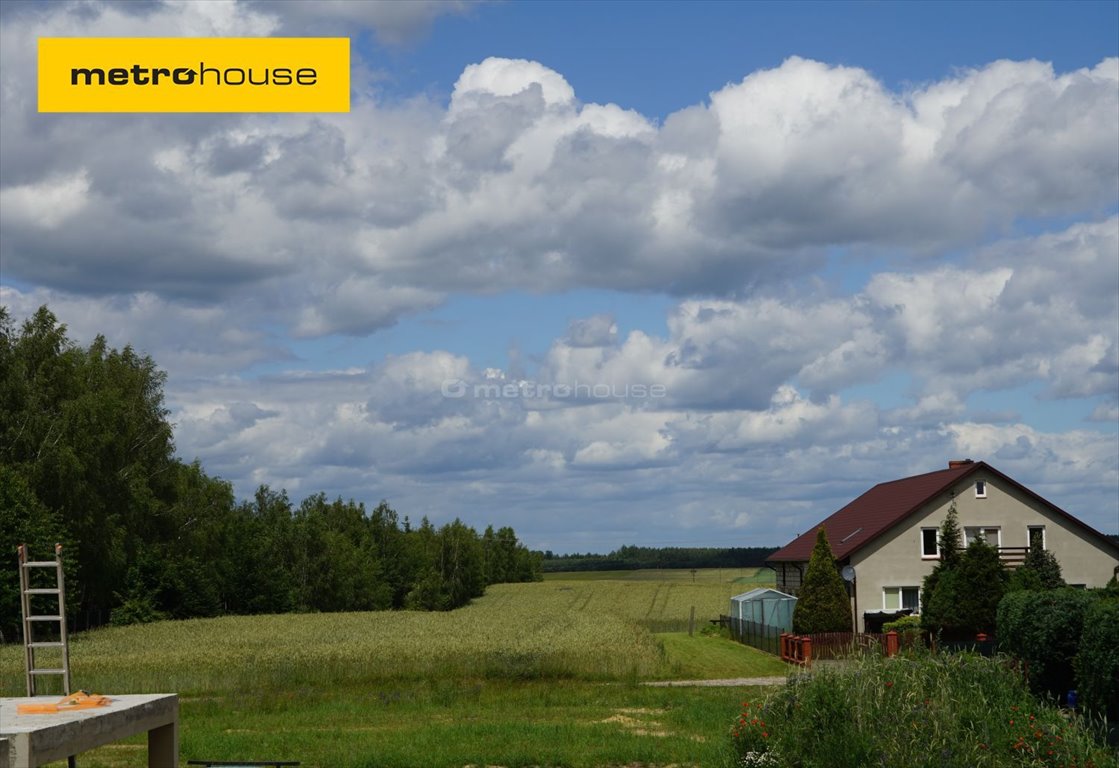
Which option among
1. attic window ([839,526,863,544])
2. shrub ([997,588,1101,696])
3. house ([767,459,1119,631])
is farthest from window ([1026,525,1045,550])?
shrub ([997,588,1101,696])

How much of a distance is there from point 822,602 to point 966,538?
10559mm

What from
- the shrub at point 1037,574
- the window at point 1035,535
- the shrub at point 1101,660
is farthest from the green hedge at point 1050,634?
the window at point 1035,535

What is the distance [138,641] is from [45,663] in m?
5.93

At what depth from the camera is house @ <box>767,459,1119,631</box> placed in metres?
49.4

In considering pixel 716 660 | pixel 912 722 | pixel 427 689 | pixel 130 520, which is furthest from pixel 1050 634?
pixel 130 520

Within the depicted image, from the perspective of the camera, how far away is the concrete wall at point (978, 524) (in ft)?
163

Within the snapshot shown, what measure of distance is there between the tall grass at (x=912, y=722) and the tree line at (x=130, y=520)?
139 feet

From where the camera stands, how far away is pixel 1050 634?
83.0ft

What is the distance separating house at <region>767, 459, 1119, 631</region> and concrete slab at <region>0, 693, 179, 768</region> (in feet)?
124

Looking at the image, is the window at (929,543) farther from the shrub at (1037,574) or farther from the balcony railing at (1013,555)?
the shrub at (1037,574)

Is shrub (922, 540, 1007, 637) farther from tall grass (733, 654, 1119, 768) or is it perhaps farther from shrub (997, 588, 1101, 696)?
tall grass (733, 654, 1119, 768)

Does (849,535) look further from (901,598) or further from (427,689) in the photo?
(427,689)

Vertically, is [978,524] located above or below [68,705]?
above

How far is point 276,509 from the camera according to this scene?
9900 cm
